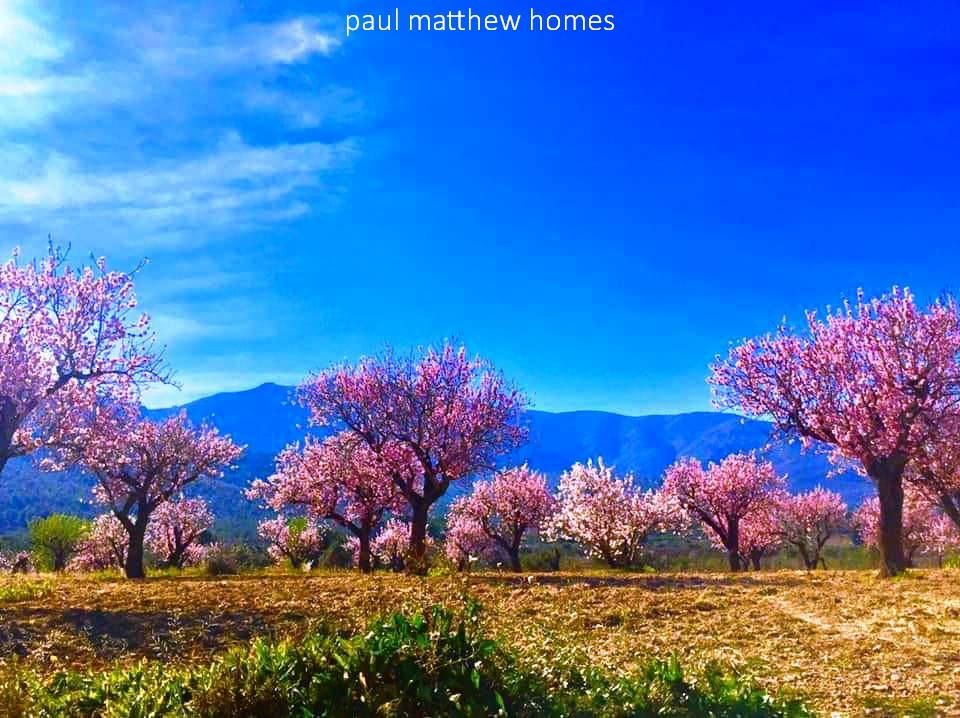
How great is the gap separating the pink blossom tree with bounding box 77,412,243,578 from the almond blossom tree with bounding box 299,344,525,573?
7.89m

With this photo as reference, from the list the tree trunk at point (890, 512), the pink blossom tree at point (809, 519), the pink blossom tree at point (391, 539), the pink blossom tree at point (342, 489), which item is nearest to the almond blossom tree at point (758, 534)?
the pink blossom tree at point (809, 519)

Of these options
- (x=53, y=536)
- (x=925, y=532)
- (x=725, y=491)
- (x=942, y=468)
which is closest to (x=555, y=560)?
(x=725, y=491)

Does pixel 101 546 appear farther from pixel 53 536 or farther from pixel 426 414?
pixel 426 414

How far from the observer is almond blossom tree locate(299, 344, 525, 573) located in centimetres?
2561

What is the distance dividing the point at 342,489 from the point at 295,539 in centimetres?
2850

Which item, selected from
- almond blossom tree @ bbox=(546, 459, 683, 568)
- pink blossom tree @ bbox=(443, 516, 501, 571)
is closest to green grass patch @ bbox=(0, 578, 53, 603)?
almond blossom tree @ bbox=(546, 459, 683, 568)

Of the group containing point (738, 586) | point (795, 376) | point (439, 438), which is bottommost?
point (738, 586)

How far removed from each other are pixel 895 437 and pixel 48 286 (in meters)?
25.3

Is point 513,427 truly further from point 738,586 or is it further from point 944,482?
point 944,482

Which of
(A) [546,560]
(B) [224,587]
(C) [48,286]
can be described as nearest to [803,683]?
(B) [224,587]

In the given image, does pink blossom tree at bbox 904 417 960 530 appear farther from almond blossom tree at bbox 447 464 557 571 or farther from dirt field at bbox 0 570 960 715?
almond blossom tree at bbox 447 464 557 571

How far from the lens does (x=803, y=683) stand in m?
7.92

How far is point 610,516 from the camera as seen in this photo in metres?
39.4

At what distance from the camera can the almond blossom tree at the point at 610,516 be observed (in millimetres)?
38469
